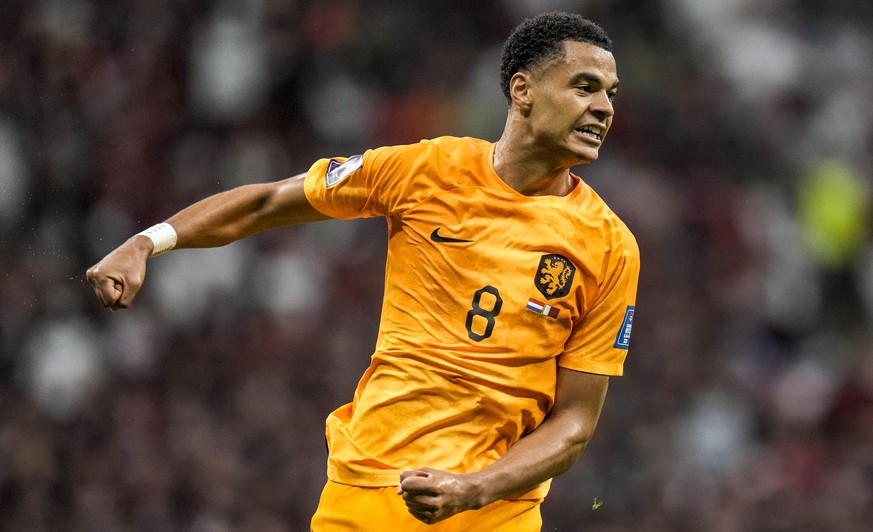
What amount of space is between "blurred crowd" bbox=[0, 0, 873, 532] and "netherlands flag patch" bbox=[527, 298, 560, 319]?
4761 mm

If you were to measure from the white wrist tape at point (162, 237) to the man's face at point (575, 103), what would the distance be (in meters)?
1.26

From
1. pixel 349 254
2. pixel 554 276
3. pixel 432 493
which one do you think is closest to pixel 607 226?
pixel 554 276

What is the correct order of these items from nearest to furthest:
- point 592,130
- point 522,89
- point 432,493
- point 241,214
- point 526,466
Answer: point 432,493
point 526,466
point 592,130
point 522,89
point 241,214

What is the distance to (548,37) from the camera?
4695mm

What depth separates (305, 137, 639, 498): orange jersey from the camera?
450cm

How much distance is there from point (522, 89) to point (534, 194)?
0.36 meters

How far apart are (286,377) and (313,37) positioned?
300 centimetres

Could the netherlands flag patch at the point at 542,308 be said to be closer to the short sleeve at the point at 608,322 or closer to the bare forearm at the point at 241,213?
the short sleeve at the point at 608,322

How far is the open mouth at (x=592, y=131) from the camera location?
15.1ft

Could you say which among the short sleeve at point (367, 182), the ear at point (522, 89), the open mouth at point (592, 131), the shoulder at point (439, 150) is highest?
the ear at point (522, 89)

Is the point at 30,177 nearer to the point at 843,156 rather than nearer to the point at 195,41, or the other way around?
the point at 195,41

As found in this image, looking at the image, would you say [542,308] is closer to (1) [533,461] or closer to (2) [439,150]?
(1) [533,461]

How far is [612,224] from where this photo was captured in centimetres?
465

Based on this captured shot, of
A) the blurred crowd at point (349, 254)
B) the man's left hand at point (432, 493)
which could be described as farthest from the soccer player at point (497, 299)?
the blurred crowd at point (349, 254)
